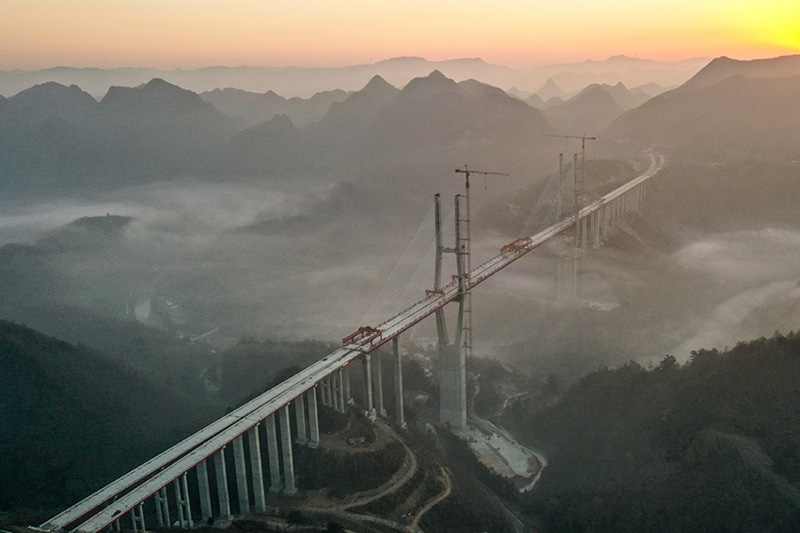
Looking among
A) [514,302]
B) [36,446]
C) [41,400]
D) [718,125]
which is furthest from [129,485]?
[718,125]

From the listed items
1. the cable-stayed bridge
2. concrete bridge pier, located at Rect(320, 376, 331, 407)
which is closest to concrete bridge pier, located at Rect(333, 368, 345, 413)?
the cable-stayed bridge

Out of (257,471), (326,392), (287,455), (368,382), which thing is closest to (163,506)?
(257,471)

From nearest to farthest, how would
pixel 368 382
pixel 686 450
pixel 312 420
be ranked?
pixel 312 420 < pixel 686 450 < pixel 368 382

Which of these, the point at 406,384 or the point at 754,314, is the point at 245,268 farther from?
the point at 754,314

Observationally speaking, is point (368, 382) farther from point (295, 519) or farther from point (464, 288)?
point (464, 288)

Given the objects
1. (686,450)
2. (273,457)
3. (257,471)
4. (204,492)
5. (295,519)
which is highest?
(257,471)

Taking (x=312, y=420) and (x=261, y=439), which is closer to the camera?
(x=312, y=420)
